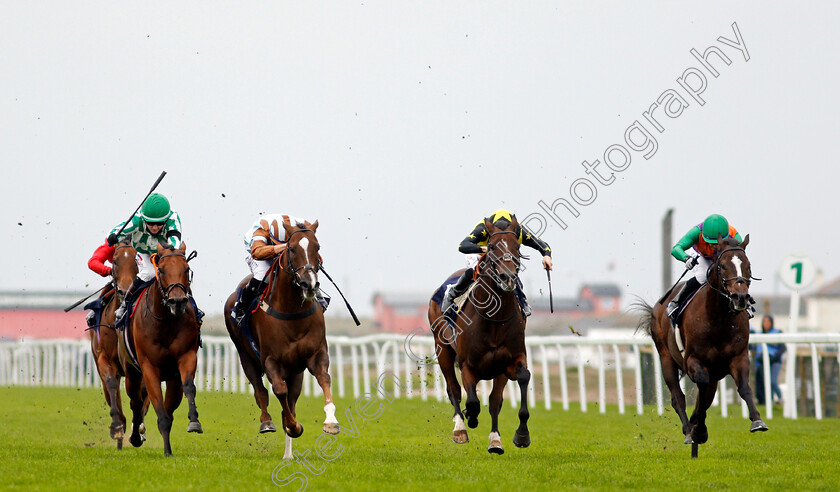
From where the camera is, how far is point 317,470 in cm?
754

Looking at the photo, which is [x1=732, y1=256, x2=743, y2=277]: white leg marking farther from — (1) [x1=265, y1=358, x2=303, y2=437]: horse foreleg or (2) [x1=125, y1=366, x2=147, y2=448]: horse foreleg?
(2) [x1=125, y1=366, x2=147, y2=448]: horse foreleg

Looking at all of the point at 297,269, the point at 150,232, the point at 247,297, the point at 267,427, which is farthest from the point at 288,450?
the point at 150,232

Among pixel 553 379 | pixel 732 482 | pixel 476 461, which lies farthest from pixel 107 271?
pixel 553 379

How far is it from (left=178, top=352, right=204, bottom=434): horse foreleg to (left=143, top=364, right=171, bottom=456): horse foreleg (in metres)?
0.19

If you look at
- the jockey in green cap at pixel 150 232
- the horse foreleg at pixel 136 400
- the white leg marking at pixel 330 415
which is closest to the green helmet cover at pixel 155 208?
the jockey in green cap at pixel 150 232

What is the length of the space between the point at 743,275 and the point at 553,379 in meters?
20.0

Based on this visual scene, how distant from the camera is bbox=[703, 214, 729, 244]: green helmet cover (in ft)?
28.1

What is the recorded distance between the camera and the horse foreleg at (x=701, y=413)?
837 cm

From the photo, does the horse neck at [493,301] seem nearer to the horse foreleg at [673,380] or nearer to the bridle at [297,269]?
the bridle at [297,269]

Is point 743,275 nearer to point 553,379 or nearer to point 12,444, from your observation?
point 12,444

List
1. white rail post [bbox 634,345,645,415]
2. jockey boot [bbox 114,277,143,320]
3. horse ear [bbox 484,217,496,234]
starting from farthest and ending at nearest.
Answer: white rail post [bbox 634,345,645,415]
jockey boot [bbox 114,277,143,320]
horse ear [bbox 484,217,496,234]

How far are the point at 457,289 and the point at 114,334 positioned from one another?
3372mm

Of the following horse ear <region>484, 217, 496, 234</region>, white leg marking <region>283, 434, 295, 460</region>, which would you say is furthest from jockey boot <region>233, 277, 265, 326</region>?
horse ear <region>484, 217, 496, 234</region>

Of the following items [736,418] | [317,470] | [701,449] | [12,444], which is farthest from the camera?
[736,418]
